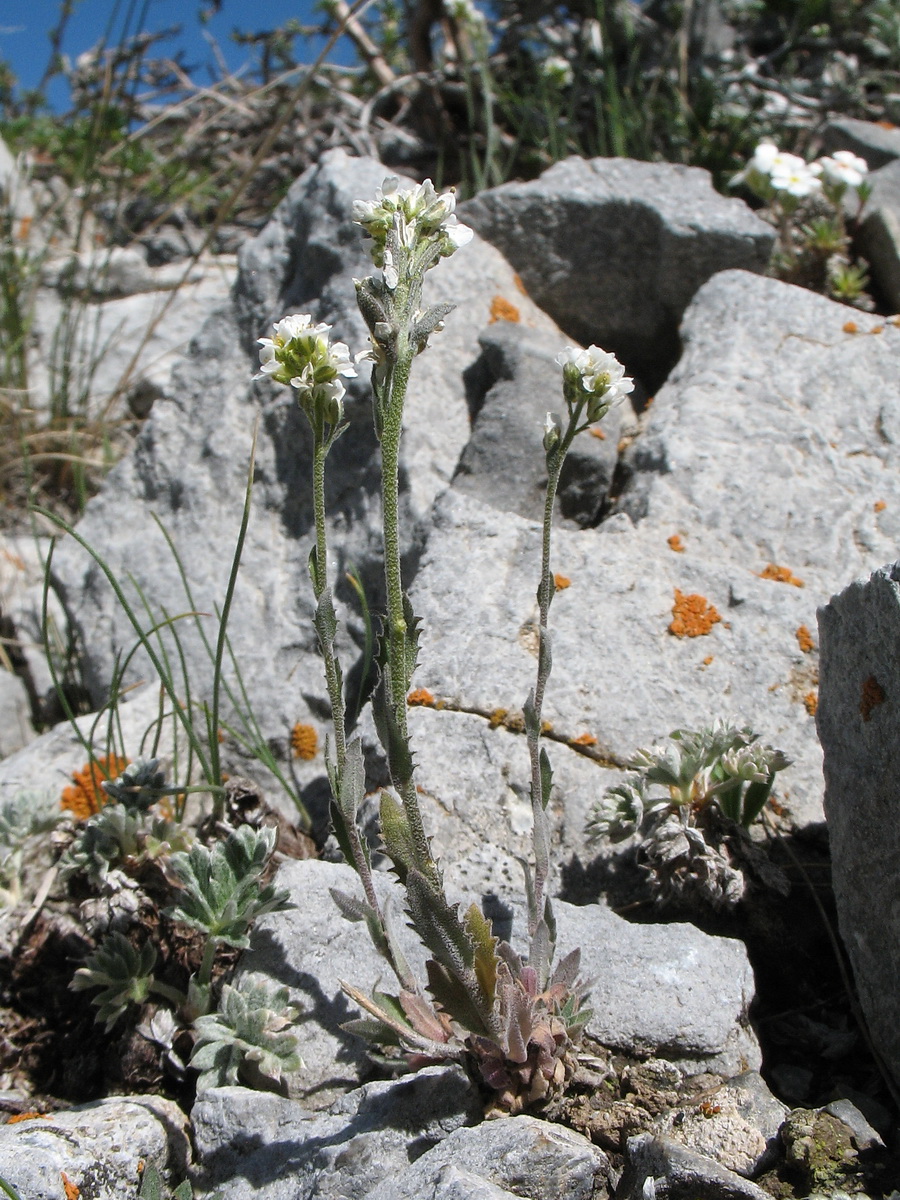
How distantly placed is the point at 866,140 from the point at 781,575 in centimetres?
320

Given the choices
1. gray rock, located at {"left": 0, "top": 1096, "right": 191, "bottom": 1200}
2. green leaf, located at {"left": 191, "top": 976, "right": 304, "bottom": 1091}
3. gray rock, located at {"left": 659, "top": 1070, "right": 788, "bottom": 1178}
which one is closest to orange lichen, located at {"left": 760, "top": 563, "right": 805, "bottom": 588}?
gray rock, located at {"left": 659, "top": 1070, "right": 788, "bottom": 1178}

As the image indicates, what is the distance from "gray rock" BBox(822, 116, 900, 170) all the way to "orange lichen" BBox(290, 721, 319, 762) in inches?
164

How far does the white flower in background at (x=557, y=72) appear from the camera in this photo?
5.70 m

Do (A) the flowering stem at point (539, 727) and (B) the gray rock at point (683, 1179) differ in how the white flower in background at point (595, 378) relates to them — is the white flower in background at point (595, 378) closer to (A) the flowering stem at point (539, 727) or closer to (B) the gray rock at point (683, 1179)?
(A) the flowering stem at point (539, 727)

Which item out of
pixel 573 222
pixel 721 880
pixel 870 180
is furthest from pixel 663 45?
pixel 721 880

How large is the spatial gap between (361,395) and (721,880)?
83.1 inches

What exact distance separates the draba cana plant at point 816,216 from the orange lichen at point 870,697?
2761 mm

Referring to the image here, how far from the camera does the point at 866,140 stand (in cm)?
493

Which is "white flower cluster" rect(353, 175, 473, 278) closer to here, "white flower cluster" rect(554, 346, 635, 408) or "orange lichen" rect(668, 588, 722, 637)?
"white flower cluster" rect(554, 346, 635, 408)

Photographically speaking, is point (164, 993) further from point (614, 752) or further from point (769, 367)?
point (769, 367)

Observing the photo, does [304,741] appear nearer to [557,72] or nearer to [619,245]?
[619,245]

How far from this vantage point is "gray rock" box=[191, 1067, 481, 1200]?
191 cm

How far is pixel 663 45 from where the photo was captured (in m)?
6.11

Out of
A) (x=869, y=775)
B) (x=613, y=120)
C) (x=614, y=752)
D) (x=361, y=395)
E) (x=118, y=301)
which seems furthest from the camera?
(x=118, y=301)
